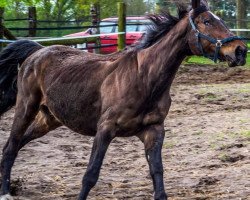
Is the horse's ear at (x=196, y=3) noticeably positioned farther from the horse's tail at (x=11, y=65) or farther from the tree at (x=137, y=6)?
the tree at (x=137, y=6)

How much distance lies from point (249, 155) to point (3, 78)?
3036 millimetres

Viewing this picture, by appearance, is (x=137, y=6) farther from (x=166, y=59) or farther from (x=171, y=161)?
(x=166, y=59)

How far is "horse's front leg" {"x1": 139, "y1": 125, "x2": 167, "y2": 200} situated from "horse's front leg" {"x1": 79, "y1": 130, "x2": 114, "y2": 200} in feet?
1.07

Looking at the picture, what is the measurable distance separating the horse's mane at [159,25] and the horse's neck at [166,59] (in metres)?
0.10

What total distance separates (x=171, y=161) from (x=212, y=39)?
3.04 m

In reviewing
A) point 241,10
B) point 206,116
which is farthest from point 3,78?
point 241,10

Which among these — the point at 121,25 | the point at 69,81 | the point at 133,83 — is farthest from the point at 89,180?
the point at 121,25

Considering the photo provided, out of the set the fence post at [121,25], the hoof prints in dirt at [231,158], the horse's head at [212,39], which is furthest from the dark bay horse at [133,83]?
the fence post at [121,25]

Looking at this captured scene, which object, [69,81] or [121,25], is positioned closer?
[69,81]

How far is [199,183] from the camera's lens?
684 centimetres

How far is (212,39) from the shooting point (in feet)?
17.6

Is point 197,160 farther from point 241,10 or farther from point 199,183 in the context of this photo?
point 241,10

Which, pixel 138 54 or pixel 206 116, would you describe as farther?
pixel 206 116

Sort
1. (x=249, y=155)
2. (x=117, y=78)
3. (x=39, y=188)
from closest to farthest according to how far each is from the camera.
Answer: (x=117, y=78) < (x=39, y=188) < (x=249, y=155)
